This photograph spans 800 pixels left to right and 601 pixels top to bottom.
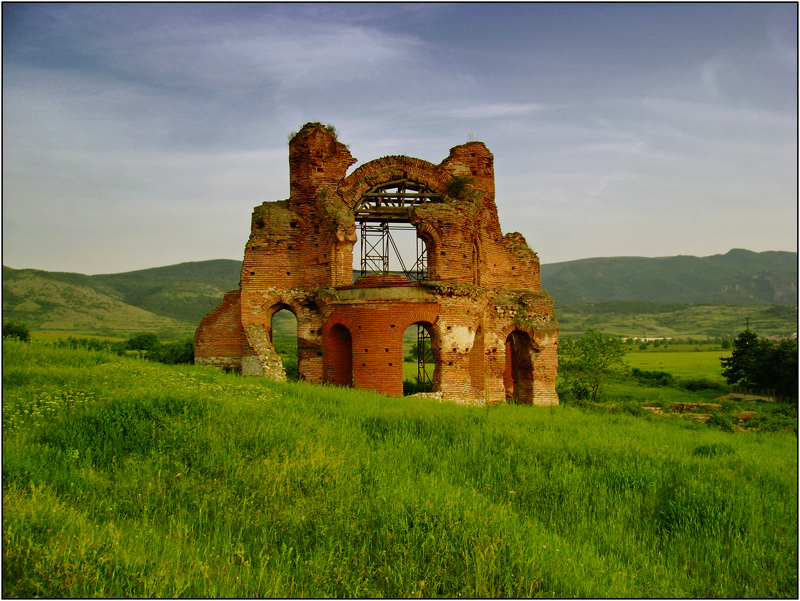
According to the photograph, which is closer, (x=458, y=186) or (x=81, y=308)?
(x=458, y=186)

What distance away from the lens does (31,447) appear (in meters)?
6.82

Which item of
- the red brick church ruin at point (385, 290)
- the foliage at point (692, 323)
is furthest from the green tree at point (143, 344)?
the foliage at point (692, 323)

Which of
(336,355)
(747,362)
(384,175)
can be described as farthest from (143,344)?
(747,362)

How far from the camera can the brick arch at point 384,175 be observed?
19.4m

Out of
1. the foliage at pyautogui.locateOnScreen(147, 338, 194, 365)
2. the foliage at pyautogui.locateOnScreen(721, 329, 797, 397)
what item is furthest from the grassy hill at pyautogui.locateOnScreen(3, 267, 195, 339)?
the foliage at pyautogui.locateOnScreen(721, 329, 797, 397)

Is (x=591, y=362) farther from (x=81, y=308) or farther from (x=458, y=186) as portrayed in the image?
(x=81, y=308)

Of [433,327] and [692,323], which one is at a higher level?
[433,327]

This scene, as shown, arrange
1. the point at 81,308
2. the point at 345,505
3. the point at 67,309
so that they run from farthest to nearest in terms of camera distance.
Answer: the point at 81,308, the point at 67,309, the point at 345,505

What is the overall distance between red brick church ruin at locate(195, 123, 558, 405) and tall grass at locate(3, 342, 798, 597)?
625cm

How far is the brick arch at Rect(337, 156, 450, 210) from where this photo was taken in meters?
19.4

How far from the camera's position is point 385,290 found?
16.7 meters

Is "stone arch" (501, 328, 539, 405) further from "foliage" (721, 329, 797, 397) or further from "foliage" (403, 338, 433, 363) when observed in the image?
"foliage" (721, 329, 797, 397)

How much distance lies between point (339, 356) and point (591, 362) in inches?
696

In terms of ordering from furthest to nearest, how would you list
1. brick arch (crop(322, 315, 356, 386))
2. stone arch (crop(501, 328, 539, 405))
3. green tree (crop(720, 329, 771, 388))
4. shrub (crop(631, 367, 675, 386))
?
shrub (crop(631, 367, 675, 386))
green tree (crop(720, 329, 771, 388))
stone arch (crop(501, 328, 539, 405))
brick arch (crop(322, 315, 356, 386))
